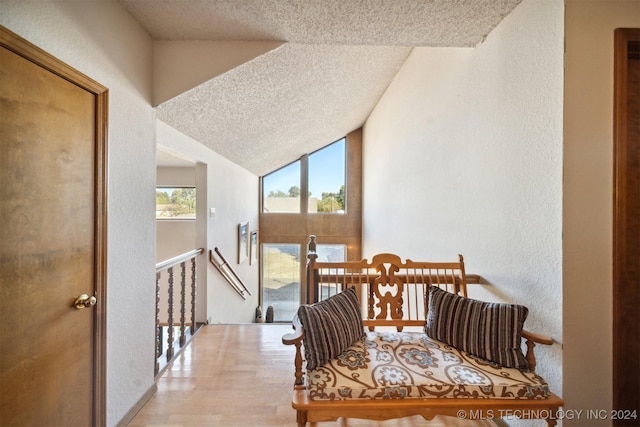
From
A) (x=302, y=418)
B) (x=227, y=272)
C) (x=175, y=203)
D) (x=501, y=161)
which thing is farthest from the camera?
(x=175, y=203)

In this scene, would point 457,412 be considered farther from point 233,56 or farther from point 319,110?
point 319,110

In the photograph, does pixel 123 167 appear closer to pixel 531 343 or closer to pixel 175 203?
pixel 531 343

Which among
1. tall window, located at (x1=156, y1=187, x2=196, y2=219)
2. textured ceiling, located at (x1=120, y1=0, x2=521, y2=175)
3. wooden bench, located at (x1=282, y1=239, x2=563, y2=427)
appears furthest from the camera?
tall window, located at (x1=156, y1=187, x2=196, y2=219)

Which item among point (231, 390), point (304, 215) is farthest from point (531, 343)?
point (304, 215)

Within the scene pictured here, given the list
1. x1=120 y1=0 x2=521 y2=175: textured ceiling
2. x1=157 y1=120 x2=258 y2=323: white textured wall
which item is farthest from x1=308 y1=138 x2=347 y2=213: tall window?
x1=120 y1=0 x2=521 y2=175: textured ceiling

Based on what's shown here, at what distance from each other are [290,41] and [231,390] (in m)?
2.61

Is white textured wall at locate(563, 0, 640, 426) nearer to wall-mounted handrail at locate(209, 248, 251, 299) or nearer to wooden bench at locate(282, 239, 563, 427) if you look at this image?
wooden bench at locate(282, 239, 563, 427)

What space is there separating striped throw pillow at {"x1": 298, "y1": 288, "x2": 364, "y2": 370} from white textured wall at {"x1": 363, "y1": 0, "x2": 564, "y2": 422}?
3.37 ft

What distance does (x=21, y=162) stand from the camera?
1.11m

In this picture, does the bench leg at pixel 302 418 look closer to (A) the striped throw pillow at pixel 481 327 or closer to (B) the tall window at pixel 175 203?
(A) the striped throw pillow at pixel 481 327

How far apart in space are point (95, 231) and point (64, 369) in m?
0.67

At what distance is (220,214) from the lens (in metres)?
4.00

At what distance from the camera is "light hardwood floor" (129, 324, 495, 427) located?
1.79 metres

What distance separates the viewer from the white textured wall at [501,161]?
4.92 ft
